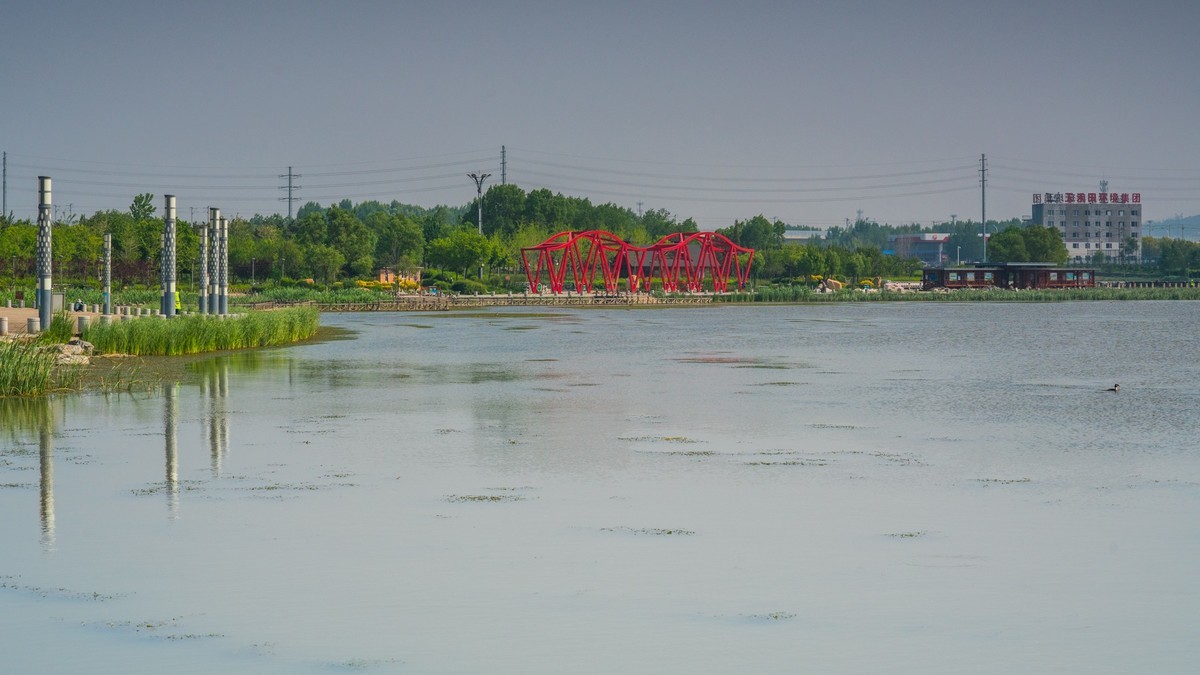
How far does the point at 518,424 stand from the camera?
21.9m

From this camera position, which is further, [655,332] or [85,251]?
[85,251]

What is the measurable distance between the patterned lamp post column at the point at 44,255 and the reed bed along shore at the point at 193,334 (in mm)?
1675

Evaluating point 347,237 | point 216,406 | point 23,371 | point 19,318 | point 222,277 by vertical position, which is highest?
point 347,237

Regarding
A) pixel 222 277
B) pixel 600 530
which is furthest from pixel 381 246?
pixel 600 530

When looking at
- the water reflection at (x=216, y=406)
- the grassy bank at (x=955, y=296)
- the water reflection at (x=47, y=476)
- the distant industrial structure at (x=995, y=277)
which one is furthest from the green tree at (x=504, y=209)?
the water reflection at (x=47, y=476)

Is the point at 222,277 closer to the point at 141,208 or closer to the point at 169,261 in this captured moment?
the point at 169,261

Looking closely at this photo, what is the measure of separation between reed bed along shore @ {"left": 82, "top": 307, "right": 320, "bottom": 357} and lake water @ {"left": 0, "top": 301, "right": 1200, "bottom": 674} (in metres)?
9.25

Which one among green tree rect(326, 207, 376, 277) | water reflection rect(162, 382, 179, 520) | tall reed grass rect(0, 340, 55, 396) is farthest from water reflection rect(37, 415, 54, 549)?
green tree rect(326, 207, 376, 277)

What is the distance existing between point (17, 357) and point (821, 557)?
1915cm

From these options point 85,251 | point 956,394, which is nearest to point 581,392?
point 956,394

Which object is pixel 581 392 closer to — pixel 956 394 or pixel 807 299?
pixel 956 394

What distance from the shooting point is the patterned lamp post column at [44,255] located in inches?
1442

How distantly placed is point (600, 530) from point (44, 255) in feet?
100

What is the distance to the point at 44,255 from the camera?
38438 mm
